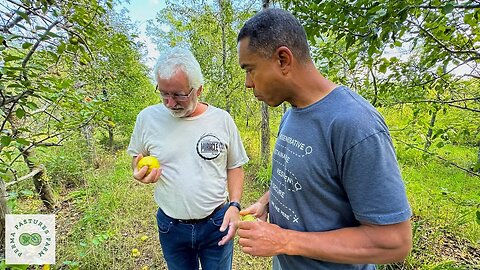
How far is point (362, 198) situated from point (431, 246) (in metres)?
3.32

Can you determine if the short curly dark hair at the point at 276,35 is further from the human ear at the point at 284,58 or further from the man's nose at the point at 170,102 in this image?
the man's nose at the point at 170,102

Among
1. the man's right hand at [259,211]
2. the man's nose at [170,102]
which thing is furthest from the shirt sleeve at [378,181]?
the man's nose at [170,102]

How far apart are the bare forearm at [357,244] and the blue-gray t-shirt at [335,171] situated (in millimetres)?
39

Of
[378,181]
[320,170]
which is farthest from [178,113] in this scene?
[378,181]

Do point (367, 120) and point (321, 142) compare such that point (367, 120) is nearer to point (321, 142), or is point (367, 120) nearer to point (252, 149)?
point (321, 142)

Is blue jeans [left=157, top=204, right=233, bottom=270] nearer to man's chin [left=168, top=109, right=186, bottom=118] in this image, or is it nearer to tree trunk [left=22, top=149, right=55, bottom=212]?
man's chin [left=168, top=109, right=186, bottom=118]

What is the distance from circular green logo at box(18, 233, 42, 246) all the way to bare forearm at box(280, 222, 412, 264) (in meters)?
1.92

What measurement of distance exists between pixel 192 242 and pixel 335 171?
1138 millimetres

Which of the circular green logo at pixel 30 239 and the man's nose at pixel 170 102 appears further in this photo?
the circular green logo at pixel 30 239

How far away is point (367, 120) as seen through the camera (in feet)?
2.37

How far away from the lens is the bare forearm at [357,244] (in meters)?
0.70

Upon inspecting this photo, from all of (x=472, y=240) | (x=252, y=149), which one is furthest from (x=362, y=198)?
(x=252, y=149)

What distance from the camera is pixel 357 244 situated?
73cm

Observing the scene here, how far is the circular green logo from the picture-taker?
1.84 meters
